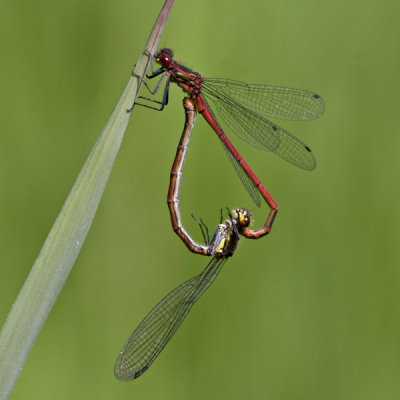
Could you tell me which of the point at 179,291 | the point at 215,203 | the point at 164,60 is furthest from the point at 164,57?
the point at 179,291

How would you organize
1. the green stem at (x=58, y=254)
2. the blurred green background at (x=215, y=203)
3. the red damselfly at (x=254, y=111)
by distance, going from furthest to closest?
the red damselfly at (x=254, y=111) → the blurred green background at (x=215, y=203) → the green stem at (x=58, y=254)

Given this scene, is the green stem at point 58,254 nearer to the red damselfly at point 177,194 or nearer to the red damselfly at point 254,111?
the red damselfly at point 177,194

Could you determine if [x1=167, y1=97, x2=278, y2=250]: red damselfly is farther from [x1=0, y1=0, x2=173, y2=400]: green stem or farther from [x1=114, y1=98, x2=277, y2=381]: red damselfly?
[x1=0, y1=0, x2=173, y2=400]: green stem

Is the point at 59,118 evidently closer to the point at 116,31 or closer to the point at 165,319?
the point at 116,31

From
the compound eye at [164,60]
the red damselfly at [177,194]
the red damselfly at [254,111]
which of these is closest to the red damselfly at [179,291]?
the red damselfly at [177,194]

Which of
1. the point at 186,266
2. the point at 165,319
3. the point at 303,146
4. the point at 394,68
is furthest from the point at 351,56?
the point at 165,319

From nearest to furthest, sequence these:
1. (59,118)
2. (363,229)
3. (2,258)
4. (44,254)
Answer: (44,254)
(2,258)
(59,118)
(363,229)
